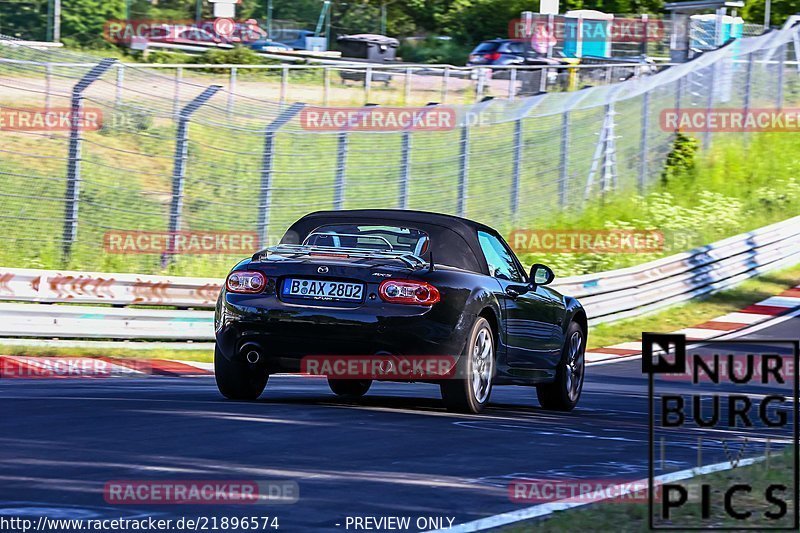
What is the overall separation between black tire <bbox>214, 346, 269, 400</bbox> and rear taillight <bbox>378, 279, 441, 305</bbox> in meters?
1.08

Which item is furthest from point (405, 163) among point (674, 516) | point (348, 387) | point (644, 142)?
point (674, 516)

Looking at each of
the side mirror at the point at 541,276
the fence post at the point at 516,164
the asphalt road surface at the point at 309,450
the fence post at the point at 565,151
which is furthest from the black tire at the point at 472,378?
the fence post at the point at 565,151

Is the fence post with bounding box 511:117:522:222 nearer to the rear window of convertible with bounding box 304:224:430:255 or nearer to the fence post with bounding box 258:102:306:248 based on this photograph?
the fence post with bounding box 258:102:306:248

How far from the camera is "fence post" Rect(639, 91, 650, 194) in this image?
91.1 feet

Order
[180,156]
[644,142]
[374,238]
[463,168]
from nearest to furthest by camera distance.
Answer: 1. [374,238]
2. [180,156]
3. [463,168]
4. [644,142]

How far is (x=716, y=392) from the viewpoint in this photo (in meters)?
14.1

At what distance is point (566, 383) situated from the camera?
37.3ft

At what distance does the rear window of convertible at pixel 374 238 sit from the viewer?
984 centimetres

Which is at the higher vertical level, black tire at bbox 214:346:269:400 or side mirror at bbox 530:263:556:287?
side mirror at bbox 530:263:556:287

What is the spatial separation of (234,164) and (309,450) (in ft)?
38.4

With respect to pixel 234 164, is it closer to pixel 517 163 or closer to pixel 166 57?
pixel 517 163

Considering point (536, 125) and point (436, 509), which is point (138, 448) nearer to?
point (436, 509)

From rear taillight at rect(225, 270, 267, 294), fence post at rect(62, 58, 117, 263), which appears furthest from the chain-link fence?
rear taillight at rect(225, 270, 267, 294)

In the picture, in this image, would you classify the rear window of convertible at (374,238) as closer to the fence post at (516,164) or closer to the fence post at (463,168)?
the fence post at (463,168)
